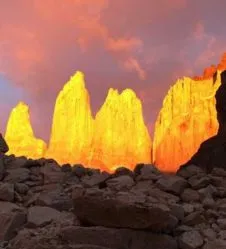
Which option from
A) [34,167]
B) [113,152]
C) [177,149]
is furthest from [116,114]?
[34,167]

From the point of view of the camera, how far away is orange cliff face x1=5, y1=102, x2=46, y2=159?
110 meters

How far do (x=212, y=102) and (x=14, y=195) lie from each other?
10767 cm

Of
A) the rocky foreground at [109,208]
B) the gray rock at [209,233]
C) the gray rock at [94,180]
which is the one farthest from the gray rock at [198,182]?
the gray rock at [94,180]

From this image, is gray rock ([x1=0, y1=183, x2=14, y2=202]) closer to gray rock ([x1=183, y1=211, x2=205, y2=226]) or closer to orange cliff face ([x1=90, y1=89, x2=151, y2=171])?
gray rock ([x1=183, y1=211, x2=205, y2=226])

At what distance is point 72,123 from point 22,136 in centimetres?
1292

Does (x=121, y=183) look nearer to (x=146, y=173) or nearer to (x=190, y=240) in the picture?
(x=146, y=173)

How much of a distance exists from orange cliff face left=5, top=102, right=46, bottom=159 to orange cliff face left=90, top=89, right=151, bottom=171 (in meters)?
13.9

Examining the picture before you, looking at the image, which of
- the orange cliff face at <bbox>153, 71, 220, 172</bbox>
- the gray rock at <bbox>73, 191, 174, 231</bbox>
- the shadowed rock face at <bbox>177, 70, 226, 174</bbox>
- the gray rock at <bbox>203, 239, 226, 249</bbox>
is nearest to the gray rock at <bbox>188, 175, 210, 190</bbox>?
the gray rock at <bbox>203, 239, 226, 249</bbox>

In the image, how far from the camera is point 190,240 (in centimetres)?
638

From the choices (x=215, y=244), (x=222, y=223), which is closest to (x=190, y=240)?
(x=215, y=244)

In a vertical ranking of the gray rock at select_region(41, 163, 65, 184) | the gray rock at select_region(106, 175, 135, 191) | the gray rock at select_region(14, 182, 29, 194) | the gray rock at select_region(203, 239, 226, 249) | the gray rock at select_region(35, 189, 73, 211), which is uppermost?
the gray rock at select_region(41, 163, 65, 184)

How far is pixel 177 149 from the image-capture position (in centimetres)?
11000

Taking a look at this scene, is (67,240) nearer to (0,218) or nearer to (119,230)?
(119,230)

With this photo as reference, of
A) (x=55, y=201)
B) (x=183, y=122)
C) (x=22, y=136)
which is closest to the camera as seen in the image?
(x=55, y=201)
